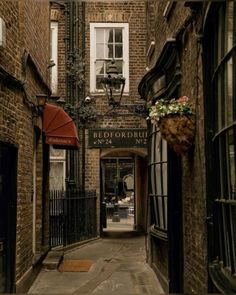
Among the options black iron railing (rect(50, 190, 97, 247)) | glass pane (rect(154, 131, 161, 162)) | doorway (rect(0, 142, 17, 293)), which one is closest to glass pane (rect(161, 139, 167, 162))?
glass pane (rect(154, 131, 161, 162))

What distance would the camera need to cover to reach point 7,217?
303 inches

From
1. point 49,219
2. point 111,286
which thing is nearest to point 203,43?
point 111,286

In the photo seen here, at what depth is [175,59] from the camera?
7.19 m

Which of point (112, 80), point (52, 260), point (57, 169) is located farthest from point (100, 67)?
point (52, 260)

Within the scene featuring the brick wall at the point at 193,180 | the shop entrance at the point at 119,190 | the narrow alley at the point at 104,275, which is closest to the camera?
the brick wall at the point at 193,180

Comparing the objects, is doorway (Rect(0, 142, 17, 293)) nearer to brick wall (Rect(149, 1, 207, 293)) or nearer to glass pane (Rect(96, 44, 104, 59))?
brick wall (Rect(149, 1, 207, 293))

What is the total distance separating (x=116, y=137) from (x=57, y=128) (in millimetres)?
5228

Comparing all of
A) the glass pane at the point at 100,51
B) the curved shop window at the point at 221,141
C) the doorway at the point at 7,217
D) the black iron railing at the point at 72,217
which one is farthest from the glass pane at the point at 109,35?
the curved shop window at the point at 221,141

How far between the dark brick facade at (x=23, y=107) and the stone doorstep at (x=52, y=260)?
325 millimetres

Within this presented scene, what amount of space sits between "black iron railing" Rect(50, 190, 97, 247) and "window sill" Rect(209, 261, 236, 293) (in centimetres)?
870

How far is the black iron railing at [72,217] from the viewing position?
1369cm

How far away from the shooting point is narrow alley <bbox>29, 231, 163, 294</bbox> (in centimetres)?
924

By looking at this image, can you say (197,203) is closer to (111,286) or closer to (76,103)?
(111,286)

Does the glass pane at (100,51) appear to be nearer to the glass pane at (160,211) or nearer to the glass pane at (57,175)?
the glass pane at (57,175)
